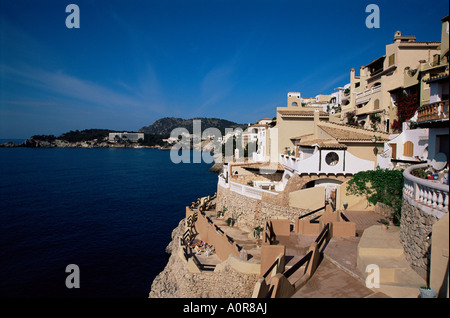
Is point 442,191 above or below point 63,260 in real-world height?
above

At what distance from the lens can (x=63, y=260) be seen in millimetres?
27812

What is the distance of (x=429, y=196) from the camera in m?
8.05

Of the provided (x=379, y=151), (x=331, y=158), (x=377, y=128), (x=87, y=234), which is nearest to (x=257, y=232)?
(x=331, y=158)

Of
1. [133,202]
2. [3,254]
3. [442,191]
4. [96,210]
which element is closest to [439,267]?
[442,191]

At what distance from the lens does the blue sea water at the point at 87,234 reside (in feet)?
79.7

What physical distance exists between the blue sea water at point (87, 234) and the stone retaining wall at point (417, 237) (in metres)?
19.4

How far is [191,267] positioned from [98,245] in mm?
18276

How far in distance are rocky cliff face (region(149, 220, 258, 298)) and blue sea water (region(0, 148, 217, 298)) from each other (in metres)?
5.14

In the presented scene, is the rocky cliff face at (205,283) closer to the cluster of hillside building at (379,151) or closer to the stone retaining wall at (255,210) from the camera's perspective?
the stone retaining wall at (255,210)

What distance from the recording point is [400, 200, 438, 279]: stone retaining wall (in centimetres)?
809

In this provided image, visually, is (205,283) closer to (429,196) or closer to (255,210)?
(255,210)

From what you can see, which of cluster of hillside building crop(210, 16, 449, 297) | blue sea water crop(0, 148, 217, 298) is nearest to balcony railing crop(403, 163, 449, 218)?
cluster of hillside building crop(210, 16, 449, 297)

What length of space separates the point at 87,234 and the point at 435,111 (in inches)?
1346
